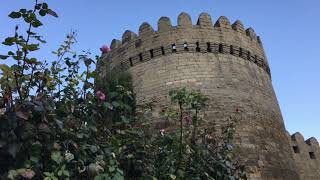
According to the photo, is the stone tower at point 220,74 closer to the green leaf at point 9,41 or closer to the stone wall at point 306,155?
the stone wall at point 306,155

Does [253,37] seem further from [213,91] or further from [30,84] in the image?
[30,84]

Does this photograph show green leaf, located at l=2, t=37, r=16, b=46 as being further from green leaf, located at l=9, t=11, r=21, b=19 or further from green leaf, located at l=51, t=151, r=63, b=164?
green leaf, located at l=51, t=151, r=63, b=164

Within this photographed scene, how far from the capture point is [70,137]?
3.21m

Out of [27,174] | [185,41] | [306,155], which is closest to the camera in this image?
[27,174]

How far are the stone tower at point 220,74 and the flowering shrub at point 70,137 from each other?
5.74 m

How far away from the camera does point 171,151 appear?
414 centimetres

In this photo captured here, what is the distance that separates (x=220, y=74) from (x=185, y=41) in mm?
1287

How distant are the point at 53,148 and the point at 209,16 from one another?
9.24 m

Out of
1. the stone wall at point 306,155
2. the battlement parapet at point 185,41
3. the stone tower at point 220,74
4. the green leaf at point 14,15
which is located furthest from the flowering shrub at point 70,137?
the stone wall at point 306,155

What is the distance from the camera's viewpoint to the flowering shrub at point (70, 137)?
2.85 m

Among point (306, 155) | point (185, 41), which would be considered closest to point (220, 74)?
point (185, 41)

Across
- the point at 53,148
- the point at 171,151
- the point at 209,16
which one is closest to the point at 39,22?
the point at 53,148

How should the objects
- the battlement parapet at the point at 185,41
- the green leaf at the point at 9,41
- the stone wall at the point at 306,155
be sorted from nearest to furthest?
1. the green leaf at the point at 9,41
2. the battlement parapet at the point at 185,41
3. the stone wall at the point at 306,155

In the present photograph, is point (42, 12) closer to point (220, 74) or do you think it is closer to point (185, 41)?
point (220, 74)
